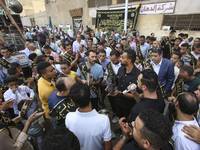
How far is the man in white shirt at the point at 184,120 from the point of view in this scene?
1.26m

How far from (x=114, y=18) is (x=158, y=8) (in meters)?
4.80

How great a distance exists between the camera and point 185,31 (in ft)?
25.4

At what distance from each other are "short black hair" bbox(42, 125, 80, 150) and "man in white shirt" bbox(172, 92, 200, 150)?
1.21 metres

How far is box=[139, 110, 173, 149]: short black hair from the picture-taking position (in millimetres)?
943

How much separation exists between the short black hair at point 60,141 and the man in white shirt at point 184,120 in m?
1.21

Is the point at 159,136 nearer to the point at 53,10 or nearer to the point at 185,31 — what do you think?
the point at 185,31

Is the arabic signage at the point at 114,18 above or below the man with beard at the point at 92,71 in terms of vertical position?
above

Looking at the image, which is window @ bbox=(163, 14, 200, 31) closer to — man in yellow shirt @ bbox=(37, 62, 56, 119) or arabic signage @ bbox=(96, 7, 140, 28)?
arabic signage @ bbox=(96, 7, 140, 28)

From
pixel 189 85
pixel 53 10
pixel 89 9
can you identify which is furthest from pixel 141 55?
pixel 53 10

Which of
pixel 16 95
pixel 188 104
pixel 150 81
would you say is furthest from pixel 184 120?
pixel 16 95

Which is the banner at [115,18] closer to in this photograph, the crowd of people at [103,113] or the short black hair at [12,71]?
the crowd of people at [103,113]

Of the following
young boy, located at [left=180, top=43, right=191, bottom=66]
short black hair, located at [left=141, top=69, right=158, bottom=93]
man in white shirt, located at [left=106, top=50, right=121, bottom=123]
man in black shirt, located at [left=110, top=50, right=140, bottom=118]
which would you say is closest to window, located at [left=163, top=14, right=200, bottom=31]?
young boy, located at [left=180, top=43, right=191, bottom=66]

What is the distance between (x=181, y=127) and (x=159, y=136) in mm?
735

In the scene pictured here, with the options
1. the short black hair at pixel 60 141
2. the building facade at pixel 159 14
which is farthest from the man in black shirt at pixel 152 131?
the building facade at pixel 159 14
